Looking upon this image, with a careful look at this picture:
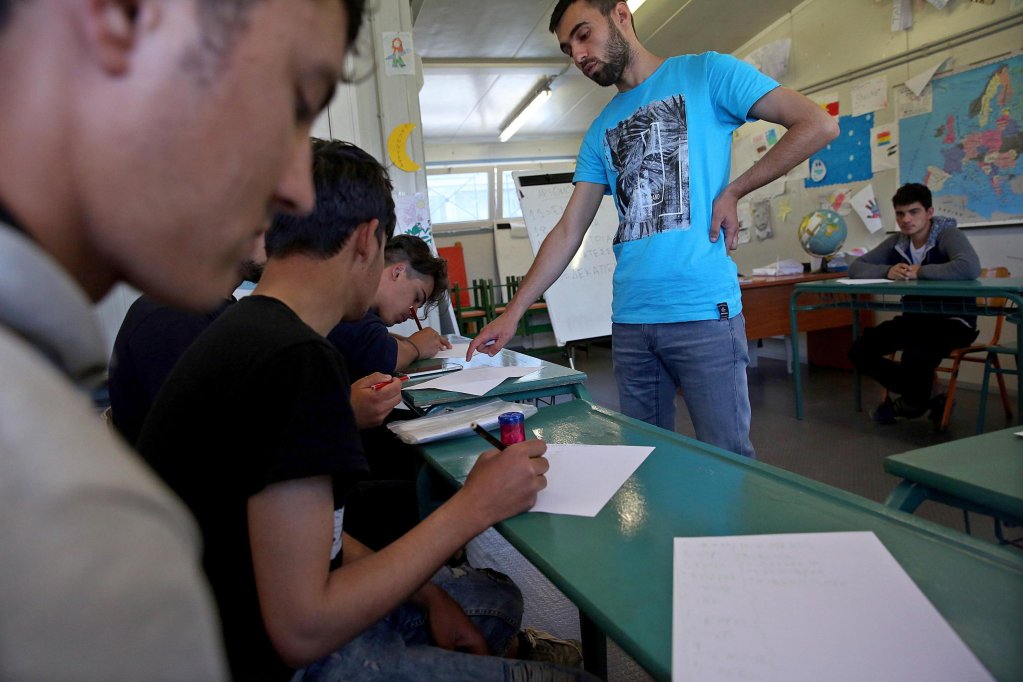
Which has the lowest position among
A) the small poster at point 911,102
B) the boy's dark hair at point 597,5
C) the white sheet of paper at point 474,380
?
the white sheet of paper at point 474,380

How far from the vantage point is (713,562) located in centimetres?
66

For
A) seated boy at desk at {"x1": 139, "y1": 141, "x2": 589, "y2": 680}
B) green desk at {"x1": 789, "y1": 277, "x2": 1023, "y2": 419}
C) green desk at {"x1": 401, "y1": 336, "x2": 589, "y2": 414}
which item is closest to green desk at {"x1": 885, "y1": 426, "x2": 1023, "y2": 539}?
seated boy at desk at {"x1": 139, "y1": 141, "x2": 589, "y2": 680}

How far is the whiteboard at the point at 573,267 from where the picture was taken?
4602 mm

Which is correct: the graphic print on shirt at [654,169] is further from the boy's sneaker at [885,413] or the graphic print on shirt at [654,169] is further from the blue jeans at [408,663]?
the boy's sneaker at [885,413]

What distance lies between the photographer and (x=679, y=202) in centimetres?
158

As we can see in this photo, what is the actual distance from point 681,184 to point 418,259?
1007mm

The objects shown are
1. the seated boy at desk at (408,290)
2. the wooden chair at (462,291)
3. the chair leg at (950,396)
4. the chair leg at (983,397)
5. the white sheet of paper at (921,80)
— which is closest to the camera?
the seated boy at desk at (408,290)

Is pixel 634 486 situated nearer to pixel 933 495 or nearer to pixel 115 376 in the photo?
pixel 933 495

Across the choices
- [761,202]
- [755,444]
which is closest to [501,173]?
[761,202]

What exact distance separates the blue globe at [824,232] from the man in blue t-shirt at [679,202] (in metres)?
3.35

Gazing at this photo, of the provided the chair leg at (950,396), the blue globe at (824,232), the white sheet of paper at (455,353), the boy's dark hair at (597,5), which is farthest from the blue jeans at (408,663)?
the blue globe at (824,232)

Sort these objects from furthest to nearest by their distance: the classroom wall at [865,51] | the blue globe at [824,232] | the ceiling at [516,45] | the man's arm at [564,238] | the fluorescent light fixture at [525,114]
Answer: the fluorescent light fixture at [525,114]
the ceiling at [516,45]
the blue globe at [824,232]
the classroom wall at [865,51]
the man's arm at [564,238]

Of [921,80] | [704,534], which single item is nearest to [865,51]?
[921,80]

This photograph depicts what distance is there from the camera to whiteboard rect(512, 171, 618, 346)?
460 centimetres
